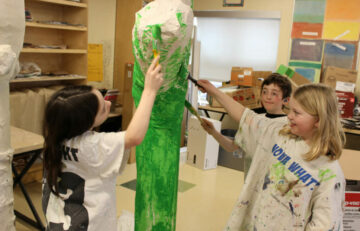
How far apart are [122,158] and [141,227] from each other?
57 cm

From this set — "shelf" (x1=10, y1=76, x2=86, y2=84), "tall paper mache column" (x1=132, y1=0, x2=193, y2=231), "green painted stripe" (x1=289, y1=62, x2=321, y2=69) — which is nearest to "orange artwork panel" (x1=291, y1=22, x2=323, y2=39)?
"green painted stripe" (x1=289, y1=62, x2=321, y2=69)

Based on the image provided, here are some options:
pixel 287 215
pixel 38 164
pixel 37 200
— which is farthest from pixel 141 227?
pixel 38 164

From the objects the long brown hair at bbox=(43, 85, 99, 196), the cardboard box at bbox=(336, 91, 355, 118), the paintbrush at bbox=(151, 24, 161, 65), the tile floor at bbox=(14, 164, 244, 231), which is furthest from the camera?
the cardboard box at bbox=(336, 91, 355, 118)

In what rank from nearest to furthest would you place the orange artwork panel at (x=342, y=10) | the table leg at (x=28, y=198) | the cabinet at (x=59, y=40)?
the table leg at (x=28, y=198) → the cabinet at (x=59, y=40) → the orange artwork panel at (x=342, y=10)

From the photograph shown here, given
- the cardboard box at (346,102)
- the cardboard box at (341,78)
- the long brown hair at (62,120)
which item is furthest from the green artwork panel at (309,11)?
the long brown hair at (62,120)

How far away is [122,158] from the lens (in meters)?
1.15

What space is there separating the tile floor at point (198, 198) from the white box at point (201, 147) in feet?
0.29

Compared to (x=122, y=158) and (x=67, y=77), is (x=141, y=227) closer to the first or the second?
(x=122, y=158)

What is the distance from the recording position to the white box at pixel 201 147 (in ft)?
13.0

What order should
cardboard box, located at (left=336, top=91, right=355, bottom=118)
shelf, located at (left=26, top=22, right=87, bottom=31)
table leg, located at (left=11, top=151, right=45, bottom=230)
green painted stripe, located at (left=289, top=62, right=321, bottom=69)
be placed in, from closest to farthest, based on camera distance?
1. table leg, located at (left=11, top=151, right=45, bottom=230)
2. shelf, located at (left=26, top=22, right=87, bottom=31)
3. cardboard box, located at (left=336, top=91, right=355, bottom=118)
4. green painted stripe, located at (left=289, top=62, right=321, bottom=69)

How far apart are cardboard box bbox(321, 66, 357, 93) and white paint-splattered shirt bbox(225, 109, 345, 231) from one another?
2.59 meters

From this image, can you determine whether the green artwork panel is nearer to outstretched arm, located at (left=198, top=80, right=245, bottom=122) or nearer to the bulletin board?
the bulletin board

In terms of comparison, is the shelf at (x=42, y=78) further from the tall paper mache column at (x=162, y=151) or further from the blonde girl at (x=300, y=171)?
the blonde girl at (x=300, y=171)

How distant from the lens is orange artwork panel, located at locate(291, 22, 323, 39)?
4.09 meters
